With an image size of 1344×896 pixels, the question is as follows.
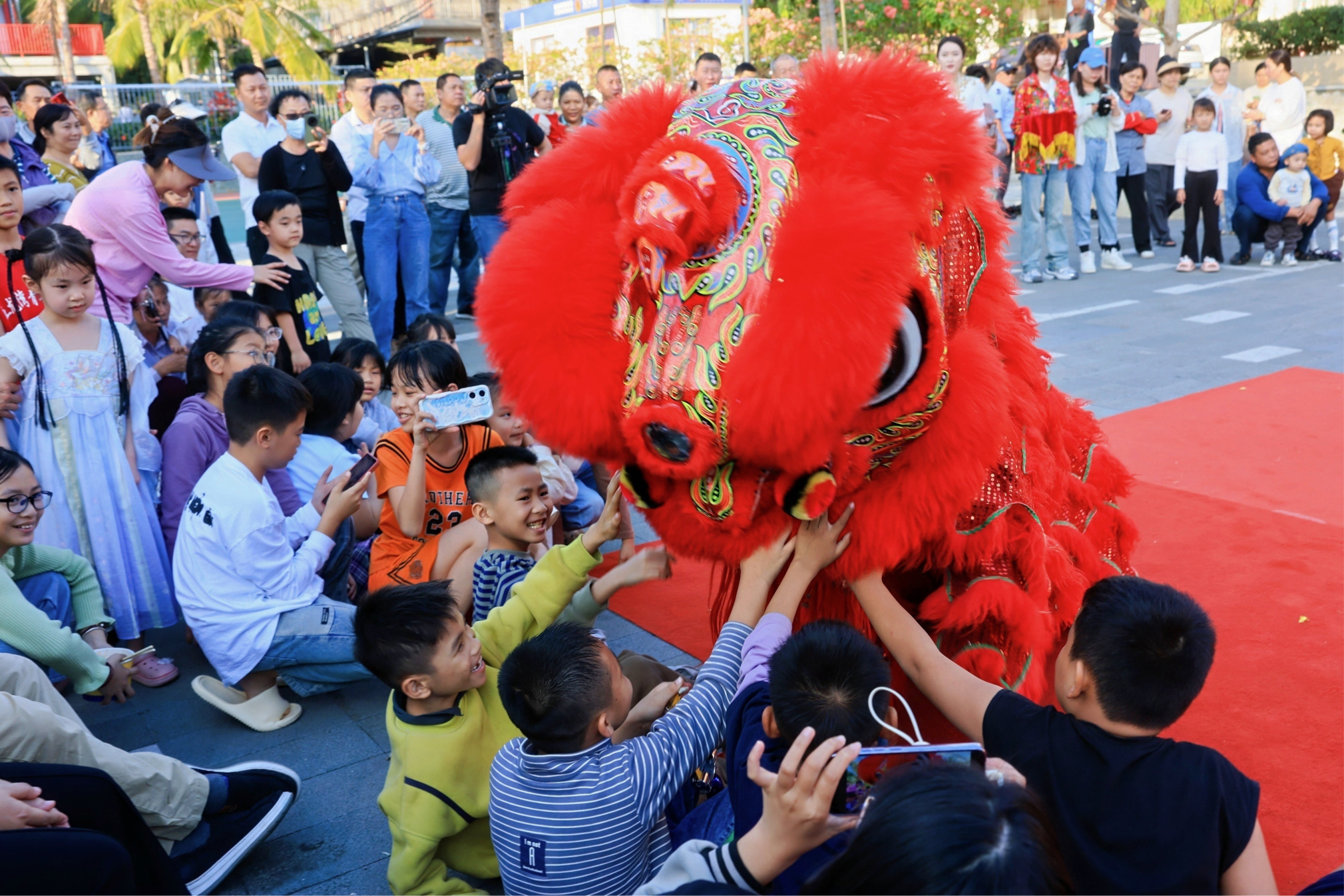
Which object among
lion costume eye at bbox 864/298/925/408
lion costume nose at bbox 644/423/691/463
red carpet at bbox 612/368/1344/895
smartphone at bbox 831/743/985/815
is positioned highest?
lion costume eye at bbox 864/298/925/408

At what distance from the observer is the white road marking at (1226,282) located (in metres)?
7.79

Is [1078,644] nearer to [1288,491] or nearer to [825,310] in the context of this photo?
[825,310]

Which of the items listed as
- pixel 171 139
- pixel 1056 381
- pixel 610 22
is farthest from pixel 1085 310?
pixel 610 22

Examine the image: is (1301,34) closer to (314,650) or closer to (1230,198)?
(1230,198)

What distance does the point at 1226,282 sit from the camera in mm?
8055

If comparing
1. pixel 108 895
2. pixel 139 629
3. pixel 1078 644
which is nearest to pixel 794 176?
pixel 1078 644

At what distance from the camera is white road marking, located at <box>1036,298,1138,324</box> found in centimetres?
714

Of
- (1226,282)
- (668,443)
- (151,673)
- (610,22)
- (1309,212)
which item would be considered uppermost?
(610,22)

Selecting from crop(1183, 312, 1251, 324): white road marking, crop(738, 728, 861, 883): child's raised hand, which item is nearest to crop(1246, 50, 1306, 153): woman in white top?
crop(1183, 312, 1251, 324): white road marking

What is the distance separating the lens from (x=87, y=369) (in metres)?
3.34

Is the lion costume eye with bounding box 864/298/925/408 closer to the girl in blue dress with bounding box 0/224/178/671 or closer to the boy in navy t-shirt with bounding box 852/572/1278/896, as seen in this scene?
the boy in navy t-shirt with bounding box 852/572/1278/896

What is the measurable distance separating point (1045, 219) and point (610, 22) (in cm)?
1229

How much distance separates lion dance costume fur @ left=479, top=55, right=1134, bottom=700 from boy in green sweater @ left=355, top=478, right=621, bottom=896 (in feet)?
1.61

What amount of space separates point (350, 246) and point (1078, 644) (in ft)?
25.0
